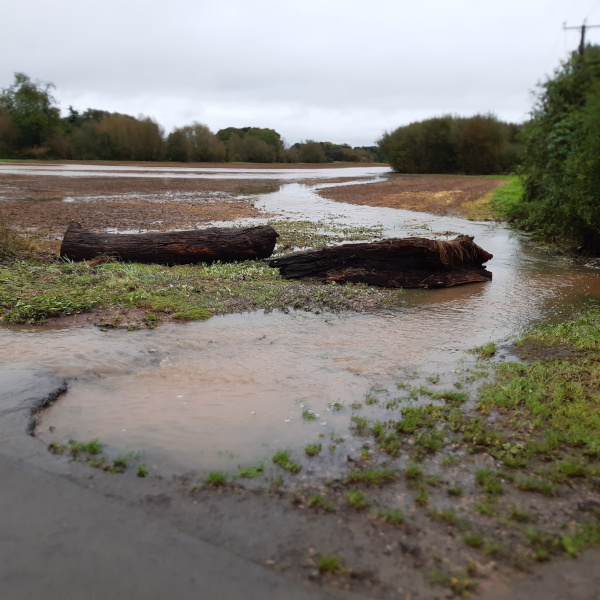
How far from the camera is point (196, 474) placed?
12.1 feet

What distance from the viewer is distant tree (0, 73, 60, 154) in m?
66.6

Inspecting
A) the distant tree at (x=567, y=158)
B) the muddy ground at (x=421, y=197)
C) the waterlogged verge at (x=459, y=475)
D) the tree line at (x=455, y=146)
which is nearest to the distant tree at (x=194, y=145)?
the tree line at (x=455, y=146)

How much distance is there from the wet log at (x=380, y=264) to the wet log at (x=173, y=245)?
3.50 ft

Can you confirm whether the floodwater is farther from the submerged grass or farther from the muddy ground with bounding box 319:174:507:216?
the muddy ground with bounding box 319:174:507:216

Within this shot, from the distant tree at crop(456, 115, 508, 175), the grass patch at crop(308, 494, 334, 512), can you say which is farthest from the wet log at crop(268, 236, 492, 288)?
the distant tree at crop(456, 115, 508, 175)

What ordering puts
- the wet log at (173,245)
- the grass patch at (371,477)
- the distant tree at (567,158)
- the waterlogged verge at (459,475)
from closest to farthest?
Answer: the waterlogged verge at (459,475), the grass patch at (371,477), the wet log at (173,245), the distant tree at (567,158)

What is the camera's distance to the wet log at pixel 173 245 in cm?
1030

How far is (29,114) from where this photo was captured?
6775cm

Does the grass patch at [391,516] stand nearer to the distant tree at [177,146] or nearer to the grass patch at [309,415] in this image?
the grass patch at [309,415]

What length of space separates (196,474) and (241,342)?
2.87 meters

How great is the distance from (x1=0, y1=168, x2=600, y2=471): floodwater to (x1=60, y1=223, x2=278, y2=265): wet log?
345 centimetres

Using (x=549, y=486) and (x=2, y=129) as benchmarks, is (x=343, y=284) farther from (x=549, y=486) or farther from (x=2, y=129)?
(x=2, y=129)

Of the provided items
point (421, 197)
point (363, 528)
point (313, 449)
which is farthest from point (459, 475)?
point (421, 197)

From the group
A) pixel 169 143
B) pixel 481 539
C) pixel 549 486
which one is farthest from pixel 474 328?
pixel 169 143
